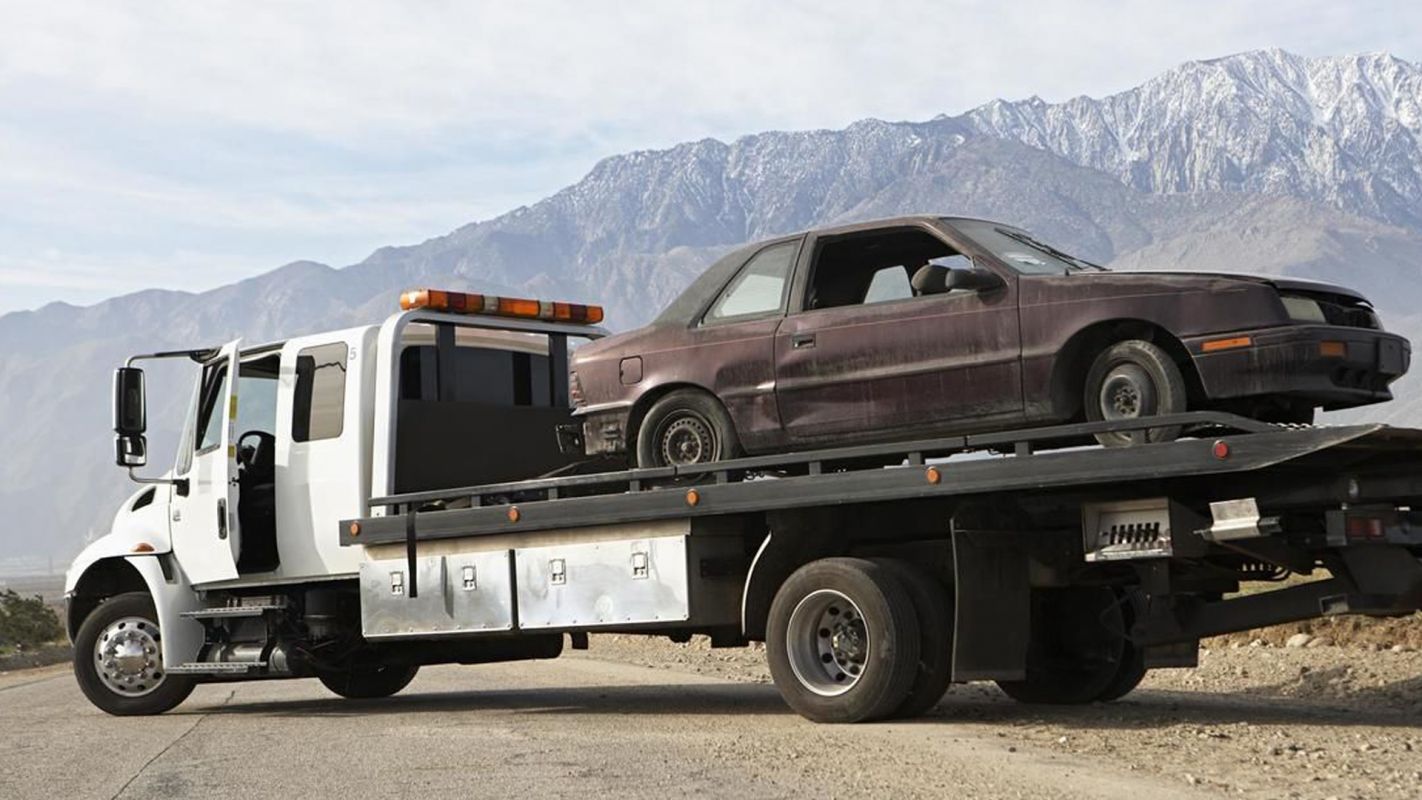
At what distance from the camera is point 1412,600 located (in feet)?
28.7

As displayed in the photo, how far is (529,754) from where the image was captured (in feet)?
30.9

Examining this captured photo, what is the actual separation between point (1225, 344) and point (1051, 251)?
1.75 m

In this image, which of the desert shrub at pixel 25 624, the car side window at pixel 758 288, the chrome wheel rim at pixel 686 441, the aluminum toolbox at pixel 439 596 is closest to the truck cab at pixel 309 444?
the aluminum toolbox at pixel 439 596

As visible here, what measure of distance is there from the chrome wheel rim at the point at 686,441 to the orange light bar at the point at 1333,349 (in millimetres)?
3521

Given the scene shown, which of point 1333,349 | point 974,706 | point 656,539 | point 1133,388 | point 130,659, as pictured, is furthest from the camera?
point 130,659

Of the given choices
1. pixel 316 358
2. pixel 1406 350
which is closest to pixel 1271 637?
pixel 1406 350

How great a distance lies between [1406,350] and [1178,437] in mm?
1602

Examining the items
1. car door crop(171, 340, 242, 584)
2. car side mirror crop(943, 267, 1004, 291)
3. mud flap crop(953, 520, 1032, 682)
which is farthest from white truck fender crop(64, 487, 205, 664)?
car side mirror crop(943, 267, 1004, 291)

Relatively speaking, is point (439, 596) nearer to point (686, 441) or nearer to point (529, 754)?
point (686, 441)

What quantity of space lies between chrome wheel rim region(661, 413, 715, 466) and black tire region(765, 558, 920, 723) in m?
0.96

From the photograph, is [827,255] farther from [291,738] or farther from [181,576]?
[181,576]

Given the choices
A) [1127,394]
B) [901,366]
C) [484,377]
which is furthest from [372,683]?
[1127,394]

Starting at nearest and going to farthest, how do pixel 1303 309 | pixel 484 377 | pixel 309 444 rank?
pixel 1303 309 → pixel 309 444 → pixel 484 377

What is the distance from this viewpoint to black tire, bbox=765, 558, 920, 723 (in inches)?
378
